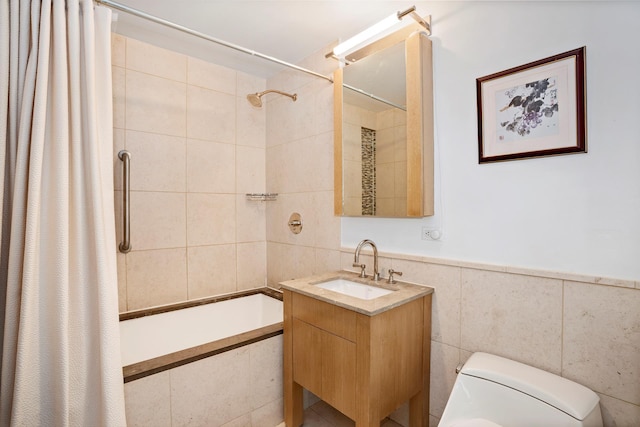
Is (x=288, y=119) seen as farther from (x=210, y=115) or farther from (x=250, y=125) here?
(x=210, y=115)

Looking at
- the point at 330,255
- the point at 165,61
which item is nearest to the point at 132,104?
the point at 165,61

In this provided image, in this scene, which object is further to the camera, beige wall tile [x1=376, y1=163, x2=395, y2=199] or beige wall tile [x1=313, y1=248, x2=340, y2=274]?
beige wall tile [x1=313, y1=248, x2=340, y2=274]

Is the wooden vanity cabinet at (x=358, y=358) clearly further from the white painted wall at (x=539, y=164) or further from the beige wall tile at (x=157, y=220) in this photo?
the beige wall tile at (x=157, y=220)

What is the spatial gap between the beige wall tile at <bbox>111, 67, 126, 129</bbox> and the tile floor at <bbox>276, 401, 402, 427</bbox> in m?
2.25

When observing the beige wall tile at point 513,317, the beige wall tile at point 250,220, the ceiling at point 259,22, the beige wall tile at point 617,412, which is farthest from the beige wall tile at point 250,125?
the beige wall tile at point 617,412

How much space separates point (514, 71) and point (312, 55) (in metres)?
1.50

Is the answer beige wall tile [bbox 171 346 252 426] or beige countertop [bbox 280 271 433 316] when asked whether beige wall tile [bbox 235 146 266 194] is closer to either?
beige countertop [bbox 280 271 433 316]

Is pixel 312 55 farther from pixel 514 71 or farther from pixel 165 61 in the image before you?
pixel 514 71

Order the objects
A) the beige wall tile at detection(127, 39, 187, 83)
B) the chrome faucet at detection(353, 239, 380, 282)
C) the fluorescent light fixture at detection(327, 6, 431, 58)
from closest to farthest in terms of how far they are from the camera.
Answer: the fluorescent light fixture at detection(327, 6, 431, 58) < the chrome faucet at detection(353, 239, 380, 282) < the beige wall tile at detection(127, 39, 187, 83)

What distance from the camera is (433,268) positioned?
5.52ft

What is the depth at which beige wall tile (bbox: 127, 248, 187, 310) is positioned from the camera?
7.29 feet

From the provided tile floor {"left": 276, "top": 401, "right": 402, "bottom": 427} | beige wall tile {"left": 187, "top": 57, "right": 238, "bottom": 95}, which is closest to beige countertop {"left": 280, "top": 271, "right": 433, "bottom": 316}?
tile floor {"left": 276, "top": 401, "right": 402, "bottom": 427}

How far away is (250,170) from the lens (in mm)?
2793

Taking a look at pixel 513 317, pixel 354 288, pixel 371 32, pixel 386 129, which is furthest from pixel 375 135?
pixel 513 317
